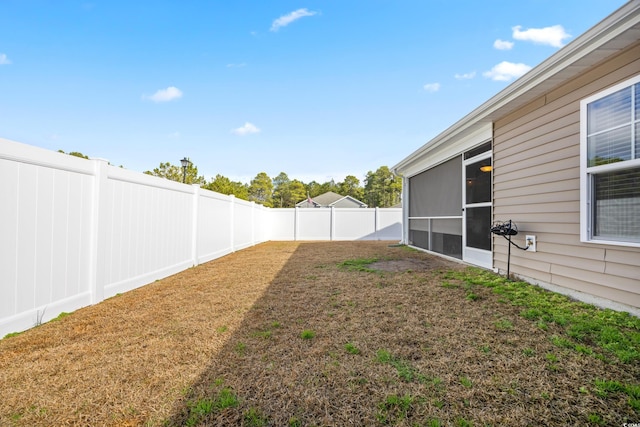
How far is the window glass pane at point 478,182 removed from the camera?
4672 millimetres

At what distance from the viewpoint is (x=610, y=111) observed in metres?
2.54

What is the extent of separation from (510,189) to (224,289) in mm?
4393

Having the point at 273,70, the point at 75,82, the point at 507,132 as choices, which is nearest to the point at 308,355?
the point at 507,132

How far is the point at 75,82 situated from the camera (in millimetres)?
8289

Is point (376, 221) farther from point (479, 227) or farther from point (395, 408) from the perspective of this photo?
point (395, 408)

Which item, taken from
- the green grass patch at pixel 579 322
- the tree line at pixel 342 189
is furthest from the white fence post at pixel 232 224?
the tree line at pixel 342 189

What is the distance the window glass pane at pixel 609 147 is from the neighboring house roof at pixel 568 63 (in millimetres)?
736

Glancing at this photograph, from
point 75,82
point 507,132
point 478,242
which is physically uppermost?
point 75,82

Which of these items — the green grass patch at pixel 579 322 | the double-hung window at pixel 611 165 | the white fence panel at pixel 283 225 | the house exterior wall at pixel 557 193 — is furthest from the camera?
the white fence panel at pixel 283 225

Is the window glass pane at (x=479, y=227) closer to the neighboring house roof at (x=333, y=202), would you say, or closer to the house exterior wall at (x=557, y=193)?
the house exterior wall at (x=557, y=193)

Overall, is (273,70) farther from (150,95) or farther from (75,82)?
(75,82)

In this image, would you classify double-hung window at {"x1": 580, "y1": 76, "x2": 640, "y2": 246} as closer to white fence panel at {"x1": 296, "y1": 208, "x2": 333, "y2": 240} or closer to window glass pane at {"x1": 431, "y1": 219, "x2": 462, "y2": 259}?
window glass pane at {"x1": 431, "y1": 219, "x2": 462, "y2": 259}

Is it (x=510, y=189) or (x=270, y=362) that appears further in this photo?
(x=510, y=189)

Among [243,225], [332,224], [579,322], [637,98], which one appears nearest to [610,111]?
[637,98]
